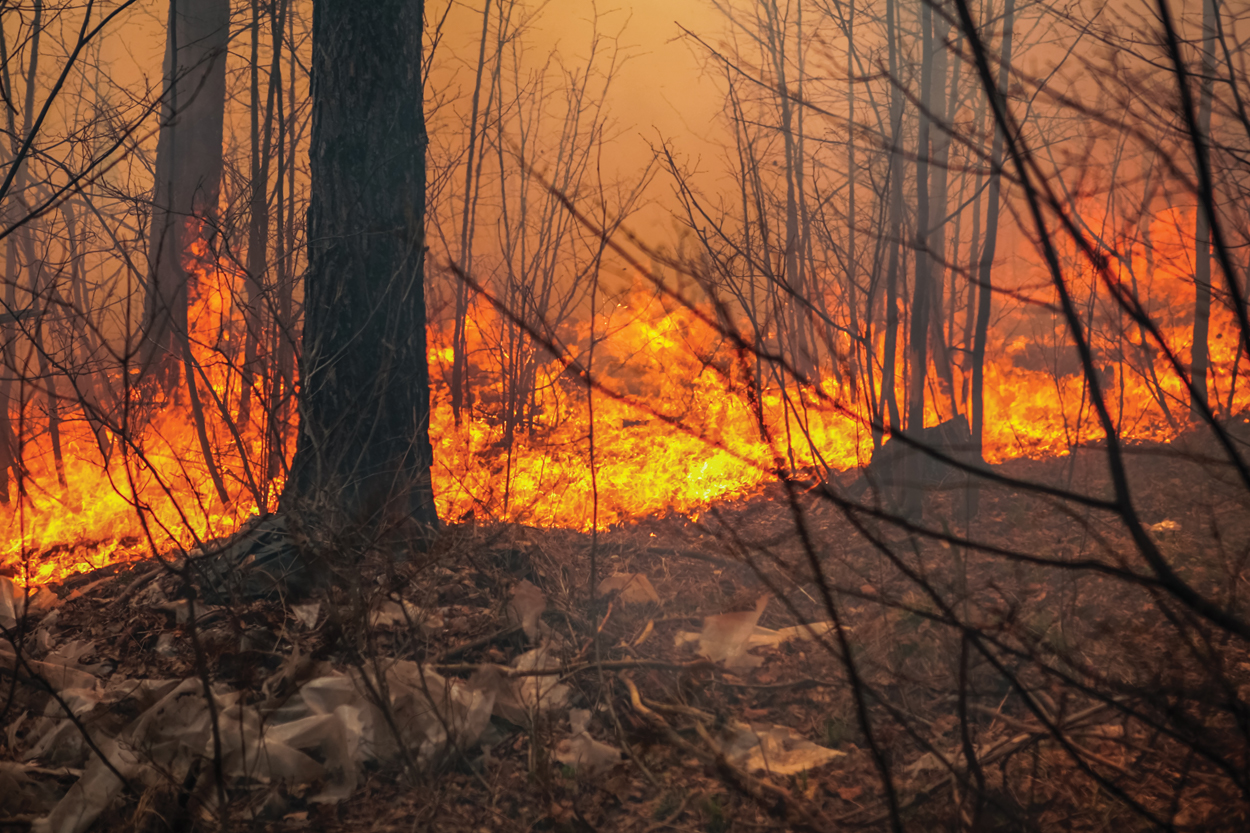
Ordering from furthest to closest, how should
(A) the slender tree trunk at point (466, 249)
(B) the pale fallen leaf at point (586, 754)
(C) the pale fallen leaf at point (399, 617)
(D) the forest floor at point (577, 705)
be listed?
(A) the slender tree trunk at point (466, 249) < (C) the pale fallen leaf at point (399, 617) < (B) the pale fallen leaf at point (586, 754) < (D) the forest floor at point (577, 705)

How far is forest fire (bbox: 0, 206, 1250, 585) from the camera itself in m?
5.43

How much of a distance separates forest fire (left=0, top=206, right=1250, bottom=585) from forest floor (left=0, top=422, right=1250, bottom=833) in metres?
0.83

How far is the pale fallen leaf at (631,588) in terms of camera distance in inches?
135

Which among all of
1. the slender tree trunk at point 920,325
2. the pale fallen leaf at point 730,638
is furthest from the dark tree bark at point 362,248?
the slender tree trunk at point 920,325

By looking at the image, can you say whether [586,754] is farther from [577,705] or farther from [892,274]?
[892,274]

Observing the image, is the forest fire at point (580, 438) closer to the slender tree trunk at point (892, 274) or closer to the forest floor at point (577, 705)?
the slender tree trunk at point (892, 274)

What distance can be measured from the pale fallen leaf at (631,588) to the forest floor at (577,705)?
0.01m

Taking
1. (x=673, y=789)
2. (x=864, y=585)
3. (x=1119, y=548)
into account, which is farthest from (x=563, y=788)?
(x=1119, y=548)

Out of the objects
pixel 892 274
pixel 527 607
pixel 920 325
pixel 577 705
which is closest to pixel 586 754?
pixel 577 705

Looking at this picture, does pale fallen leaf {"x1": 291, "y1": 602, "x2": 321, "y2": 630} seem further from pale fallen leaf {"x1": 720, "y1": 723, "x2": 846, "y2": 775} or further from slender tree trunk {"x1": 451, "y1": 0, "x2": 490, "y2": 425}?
slender tree trunk {"x1": 451, "y1": 0, "x2": 490, "y2": 425}

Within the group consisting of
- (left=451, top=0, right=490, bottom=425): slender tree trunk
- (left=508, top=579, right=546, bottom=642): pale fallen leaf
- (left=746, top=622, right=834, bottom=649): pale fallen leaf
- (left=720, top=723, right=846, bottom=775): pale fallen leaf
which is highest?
(left=451, top=0, right=490, bottom=425): slender tree trunk

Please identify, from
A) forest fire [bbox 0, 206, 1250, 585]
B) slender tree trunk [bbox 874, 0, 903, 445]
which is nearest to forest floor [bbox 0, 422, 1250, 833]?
forest fire [bbox 0, 206, 1250, 585]

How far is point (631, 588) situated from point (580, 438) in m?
6.35

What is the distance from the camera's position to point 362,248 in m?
3.68
